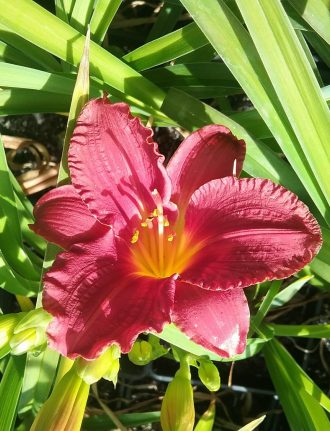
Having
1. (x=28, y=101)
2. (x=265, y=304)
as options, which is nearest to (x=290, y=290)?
(x=265, y=304)

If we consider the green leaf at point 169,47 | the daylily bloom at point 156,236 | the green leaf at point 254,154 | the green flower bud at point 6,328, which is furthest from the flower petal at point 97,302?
the green leaf at point 169,47

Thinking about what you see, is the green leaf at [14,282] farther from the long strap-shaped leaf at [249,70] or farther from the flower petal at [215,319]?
the long strap-shaped leaf at [249,70]

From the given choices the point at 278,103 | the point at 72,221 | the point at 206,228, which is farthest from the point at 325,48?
the point at 72,221

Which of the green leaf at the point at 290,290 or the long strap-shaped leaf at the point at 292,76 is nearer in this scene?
the long strap-shaped leaf at the point at 292,76

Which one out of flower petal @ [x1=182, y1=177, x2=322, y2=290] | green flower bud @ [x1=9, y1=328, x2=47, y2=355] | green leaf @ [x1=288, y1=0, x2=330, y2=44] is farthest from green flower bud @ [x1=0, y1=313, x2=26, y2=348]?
green leaf @ [x1=288, y1=0, x2=330, y2=44]

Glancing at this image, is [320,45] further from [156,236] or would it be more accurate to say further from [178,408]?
[178,408]

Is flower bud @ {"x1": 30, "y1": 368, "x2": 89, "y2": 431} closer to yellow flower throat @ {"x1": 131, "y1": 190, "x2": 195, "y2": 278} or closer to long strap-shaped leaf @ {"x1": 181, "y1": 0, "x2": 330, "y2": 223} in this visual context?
yellow flower throat @ {"x1": 131, "y1": 190, "x2": 195, "y2": 278}
